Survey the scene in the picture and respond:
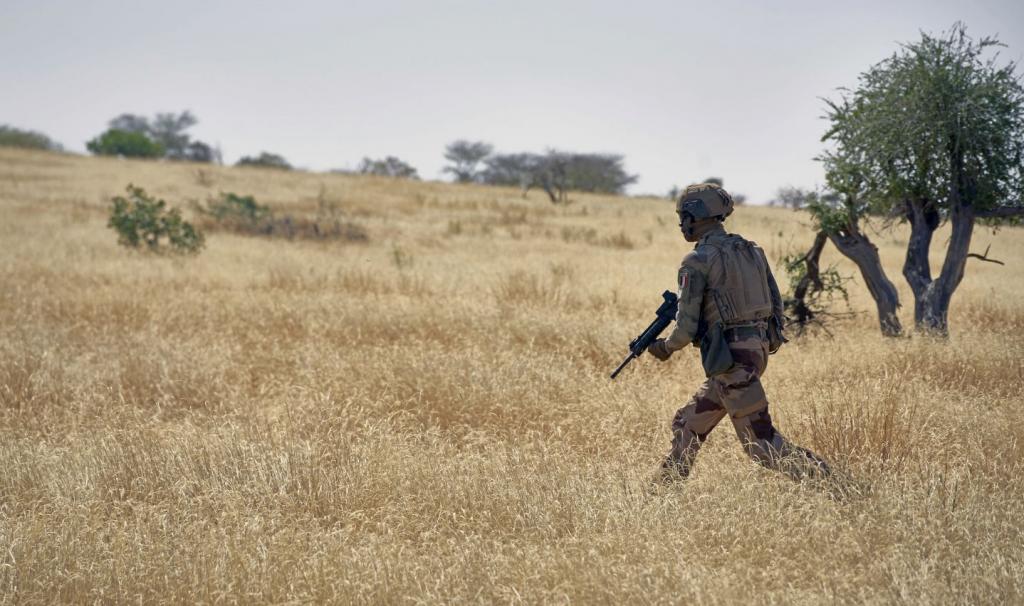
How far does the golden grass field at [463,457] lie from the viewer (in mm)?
3123

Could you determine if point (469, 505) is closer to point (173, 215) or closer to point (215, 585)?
point (215, 585)

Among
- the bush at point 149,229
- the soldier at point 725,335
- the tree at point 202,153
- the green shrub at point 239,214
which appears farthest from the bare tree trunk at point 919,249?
the tree at point 202,153

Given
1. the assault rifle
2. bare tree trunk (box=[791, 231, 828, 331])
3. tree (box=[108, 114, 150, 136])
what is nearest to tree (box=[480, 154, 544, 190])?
tree (box=[108, 114, 150, 136])

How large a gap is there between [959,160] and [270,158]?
184 feet

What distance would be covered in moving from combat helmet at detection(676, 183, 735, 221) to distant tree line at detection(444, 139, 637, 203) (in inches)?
1235

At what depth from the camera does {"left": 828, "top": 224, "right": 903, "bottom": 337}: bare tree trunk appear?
8.10m

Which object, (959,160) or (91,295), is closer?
(959,160)

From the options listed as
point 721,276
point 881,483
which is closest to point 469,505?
point 721,276

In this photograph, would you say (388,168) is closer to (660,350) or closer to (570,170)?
(570,170)

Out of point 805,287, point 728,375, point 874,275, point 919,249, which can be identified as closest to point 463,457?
point 728,375

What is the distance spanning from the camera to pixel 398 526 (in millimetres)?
3729

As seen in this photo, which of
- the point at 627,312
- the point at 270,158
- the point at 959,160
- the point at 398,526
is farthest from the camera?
the point at 270,158

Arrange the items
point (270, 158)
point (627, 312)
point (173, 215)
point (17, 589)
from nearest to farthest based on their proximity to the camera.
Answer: point (17, 589) < point (627, 312) < point (173, 215) < point (270, 158)

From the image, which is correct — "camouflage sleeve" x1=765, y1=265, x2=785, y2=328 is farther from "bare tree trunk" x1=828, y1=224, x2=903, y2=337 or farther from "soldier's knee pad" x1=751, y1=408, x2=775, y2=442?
"bare tree trunk" x1=828, y1=224, x2=903, y2=337
